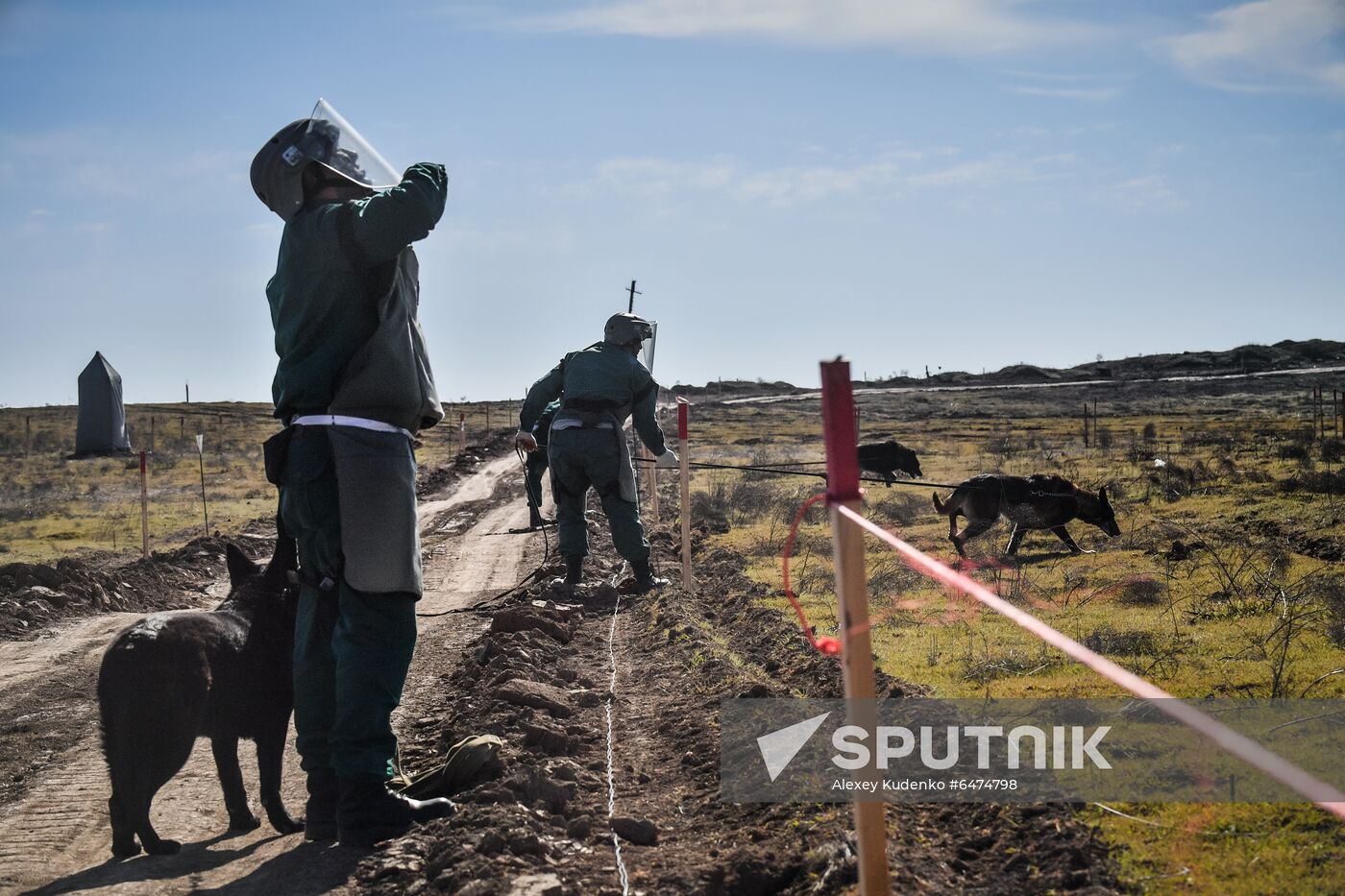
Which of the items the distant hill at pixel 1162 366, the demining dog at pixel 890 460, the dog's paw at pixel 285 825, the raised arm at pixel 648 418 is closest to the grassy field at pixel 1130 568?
the demining dog at pixel 890 460

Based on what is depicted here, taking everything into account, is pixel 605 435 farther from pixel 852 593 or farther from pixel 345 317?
pixel 852 593

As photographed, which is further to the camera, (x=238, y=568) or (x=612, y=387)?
(x=612, y=387)

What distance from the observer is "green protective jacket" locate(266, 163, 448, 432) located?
159 inches

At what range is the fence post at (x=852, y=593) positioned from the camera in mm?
2602

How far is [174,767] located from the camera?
164 inches

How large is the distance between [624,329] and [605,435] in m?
0.90

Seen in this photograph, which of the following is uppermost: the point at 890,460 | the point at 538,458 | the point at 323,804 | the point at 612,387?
the point at 612,387

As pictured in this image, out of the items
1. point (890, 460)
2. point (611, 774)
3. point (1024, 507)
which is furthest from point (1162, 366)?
point (611, 774)

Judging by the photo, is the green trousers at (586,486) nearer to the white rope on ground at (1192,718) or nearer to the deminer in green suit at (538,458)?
the deminer in green suit at (538,458)

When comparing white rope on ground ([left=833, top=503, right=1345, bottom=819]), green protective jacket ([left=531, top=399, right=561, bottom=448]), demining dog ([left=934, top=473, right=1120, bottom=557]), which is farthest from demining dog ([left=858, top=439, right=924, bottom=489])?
white rope on ground ([left=833, top=503, right=1345, bottom=819])

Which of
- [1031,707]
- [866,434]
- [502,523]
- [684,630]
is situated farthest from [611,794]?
[866,434]

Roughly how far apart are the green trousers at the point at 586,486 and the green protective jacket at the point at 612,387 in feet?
0.76

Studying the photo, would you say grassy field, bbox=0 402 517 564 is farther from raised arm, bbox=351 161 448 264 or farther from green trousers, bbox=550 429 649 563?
raised arm, bbox=351 161 448 264

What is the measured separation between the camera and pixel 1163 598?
884cm
